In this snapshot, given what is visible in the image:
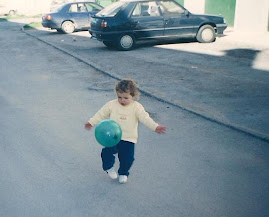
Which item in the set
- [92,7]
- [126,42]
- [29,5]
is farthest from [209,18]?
[29,5]

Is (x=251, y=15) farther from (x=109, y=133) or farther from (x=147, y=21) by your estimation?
(x=109, y=133)

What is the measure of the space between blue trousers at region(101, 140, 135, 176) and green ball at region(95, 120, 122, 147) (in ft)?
0.71

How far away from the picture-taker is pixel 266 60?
1064cm

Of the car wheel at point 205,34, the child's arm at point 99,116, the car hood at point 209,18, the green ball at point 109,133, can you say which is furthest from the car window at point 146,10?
the green ball at point 109,133

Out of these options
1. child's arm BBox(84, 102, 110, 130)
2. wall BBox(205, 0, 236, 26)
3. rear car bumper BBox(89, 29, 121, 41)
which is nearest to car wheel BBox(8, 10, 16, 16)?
wall BBox(205, 0, 236, 26)

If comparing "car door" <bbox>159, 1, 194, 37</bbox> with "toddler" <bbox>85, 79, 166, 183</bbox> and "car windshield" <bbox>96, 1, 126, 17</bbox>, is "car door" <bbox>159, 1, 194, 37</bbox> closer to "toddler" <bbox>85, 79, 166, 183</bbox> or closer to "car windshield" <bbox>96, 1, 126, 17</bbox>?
"car windshield" <bbox>96, 1, 126, 17</bbox>

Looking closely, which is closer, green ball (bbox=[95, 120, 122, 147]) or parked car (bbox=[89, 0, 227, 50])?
green ball (bbox=[95, 120, 122, 147])

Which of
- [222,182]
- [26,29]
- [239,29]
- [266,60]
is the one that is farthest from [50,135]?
[26,29]

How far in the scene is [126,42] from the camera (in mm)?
12891

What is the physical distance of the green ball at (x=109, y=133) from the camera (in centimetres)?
350

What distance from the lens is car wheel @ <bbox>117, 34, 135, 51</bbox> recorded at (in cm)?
1279

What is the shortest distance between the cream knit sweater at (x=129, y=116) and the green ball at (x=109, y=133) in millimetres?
130

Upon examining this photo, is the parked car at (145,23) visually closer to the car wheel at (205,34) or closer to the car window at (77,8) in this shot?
the car wheel at (205,34)

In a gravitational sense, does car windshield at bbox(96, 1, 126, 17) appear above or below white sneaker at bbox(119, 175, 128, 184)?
above
